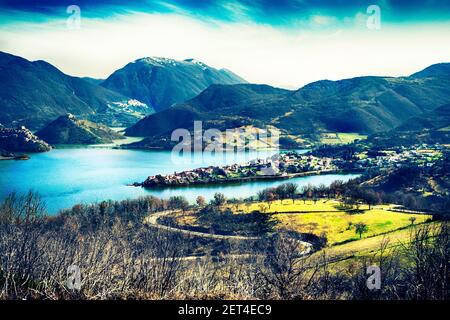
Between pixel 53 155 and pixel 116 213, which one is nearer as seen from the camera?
pixel 116 213

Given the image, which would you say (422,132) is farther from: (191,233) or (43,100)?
(43,100)

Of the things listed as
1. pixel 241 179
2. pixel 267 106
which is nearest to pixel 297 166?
pixel 241 179

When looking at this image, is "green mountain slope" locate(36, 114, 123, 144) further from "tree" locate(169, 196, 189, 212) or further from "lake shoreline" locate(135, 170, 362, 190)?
"tree" locate(169, 196, 189, 212)

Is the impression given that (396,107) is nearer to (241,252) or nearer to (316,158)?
(316,158)

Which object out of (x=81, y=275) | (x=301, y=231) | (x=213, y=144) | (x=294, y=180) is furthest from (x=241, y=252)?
(x=213, y=144)

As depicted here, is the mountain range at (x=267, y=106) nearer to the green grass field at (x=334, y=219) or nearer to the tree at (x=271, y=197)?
the tree at (x=271, y=197)
